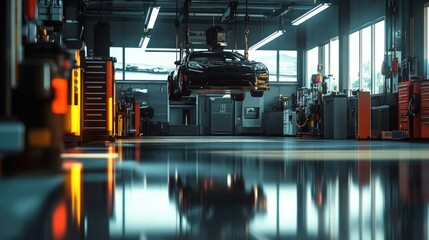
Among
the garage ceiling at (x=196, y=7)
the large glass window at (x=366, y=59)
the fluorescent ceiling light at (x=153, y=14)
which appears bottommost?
the large glass window at (x=366, y=59)

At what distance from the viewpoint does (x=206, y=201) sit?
2037 millimetres

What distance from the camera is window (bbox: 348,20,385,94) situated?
619 inches

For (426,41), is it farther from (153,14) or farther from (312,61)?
(312,61)

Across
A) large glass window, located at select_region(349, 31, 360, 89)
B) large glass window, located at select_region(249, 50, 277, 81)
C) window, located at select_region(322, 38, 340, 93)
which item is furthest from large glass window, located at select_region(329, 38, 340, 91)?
large glass window, located at select_region(249, 50, 277, 81)

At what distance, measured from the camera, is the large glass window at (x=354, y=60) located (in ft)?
56.6

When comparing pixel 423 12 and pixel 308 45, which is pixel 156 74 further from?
pixel 423 12

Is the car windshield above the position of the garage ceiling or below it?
below

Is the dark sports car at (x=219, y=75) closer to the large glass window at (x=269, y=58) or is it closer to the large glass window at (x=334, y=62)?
the large glass window at (x=334, y=62)

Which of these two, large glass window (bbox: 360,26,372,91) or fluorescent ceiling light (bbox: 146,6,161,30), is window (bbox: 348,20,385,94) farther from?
fluorescent ceiling light (bbox: 146,6,161,30)

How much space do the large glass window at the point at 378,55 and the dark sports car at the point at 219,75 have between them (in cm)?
645

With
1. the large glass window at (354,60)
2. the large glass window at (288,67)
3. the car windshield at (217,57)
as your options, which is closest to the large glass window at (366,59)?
the large glass window at (354,60)

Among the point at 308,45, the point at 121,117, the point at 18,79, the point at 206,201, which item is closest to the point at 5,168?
the point at 18,79

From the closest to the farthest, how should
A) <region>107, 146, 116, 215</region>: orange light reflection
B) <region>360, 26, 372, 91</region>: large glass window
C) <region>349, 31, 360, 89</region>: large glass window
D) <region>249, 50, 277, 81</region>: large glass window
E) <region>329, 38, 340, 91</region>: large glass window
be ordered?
<region>107, 146, 116, 215</region>: orange light reflection → <region>360, 26, 372, 91</region>: large glass window → <region>349, 31, 360, 89</region>: large glass window → <region>329, 38, 340, 91</region>: large glass window → <region>249, 50, 277, 81</region>: large glass window

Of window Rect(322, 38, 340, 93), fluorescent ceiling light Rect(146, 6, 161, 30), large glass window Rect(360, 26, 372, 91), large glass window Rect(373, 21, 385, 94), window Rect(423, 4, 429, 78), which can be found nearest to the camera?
window Rect(423, 4, 429, 78)
